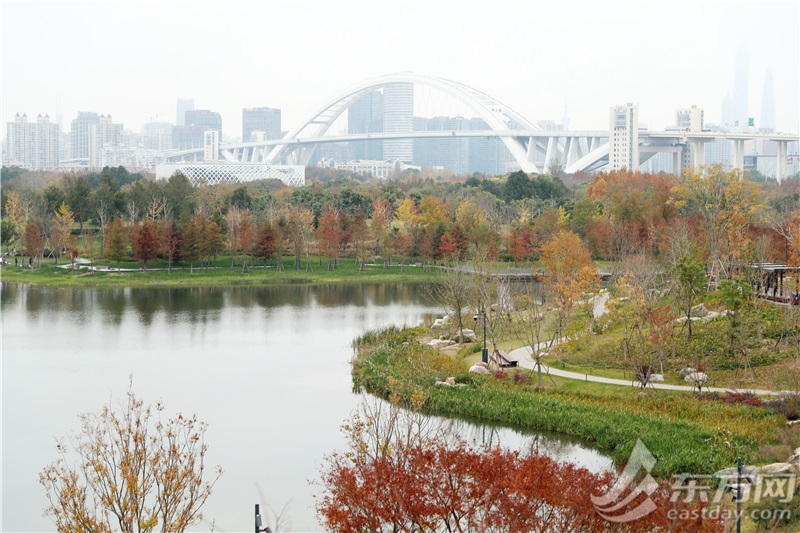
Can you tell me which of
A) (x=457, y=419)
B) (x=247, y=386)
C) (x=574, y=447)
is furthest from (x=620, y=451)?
(x=247, y=386)

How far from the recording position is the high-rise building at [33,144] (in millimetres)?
114875

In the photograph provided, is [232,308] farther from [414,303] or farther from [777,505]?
[777,505]

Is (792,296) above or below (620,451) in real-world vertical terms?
above

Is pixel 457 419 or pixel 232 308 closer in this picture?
pixel 457 419

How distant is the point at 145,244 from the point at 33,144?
89.6 metres

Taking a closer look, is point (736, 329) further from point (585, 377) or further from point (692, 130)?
point (692, 130)

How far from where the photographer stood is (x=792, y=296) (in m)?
18.9

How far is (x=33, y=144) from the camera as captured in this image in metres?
116

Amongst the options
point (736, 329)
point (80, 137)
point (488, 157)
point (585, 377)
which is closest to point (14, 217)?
point (585, 377)

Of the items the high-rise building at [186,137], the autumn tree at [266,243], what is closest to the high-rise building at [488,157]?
the high-rise building at [186,137]

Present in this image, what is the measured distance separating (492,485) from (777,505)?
334 cm

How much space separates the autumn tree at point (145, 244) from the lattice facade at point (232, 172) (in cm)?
3427

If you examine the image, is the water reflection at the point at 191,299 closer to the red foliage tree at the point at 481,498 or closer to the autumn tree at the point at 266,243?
the autumn tree at the point at 266,243

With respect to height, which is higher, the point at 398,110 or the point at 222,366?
the point at 398,110
